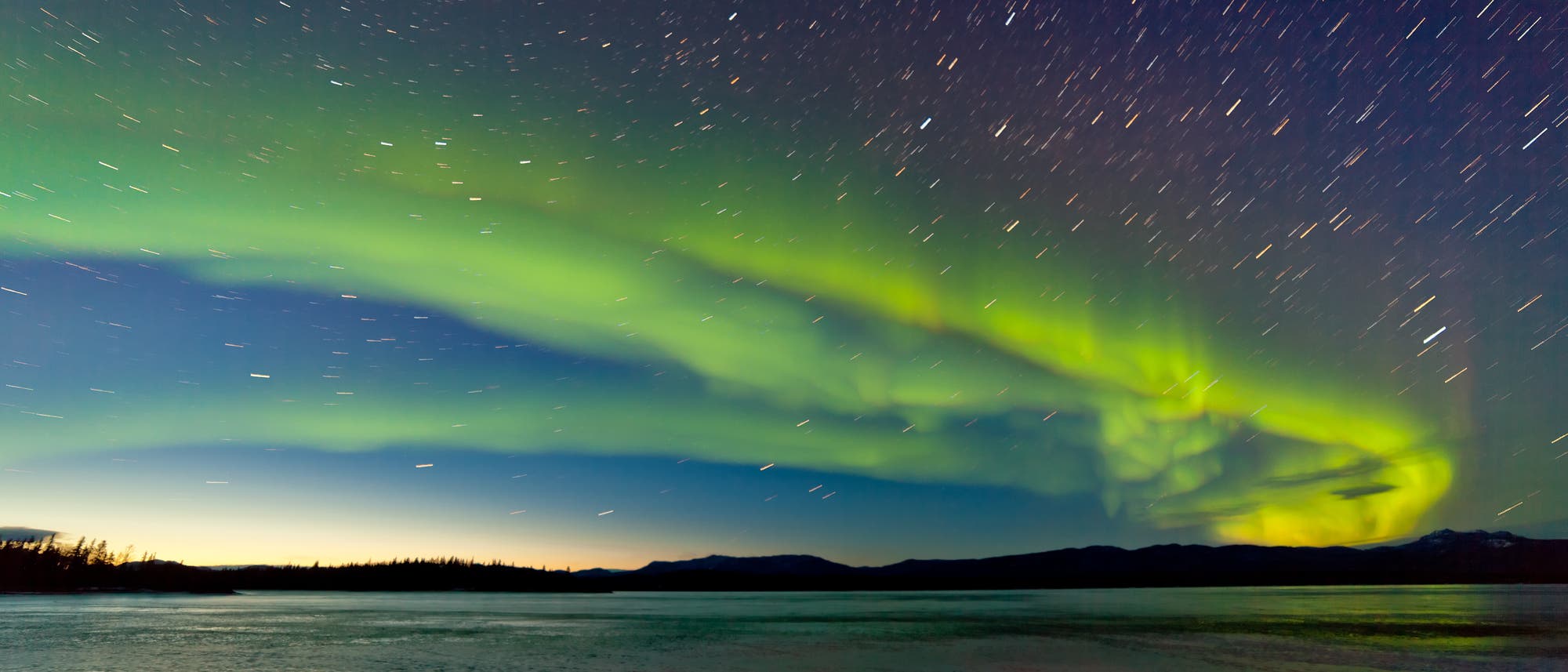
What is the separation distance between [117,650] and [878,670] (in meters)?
42.0

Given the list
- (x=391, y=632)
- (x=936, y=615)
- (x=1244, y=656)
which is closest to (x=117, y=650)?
(x=391, y=632)

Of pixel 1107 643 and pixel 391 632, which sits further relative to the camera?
pixel 391 632

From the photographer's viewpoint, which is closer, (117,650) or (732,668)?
(732,668)

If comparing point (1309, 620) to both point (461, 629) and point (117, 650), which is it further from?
point (117, 650)

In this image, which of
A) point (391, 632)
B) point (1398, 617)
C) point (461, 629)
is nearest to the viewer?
point (391, 632)

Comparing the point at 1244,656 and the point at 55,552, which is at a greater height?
the point at 55,552

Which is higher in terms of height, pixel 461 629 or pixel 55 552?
pixel 55 552

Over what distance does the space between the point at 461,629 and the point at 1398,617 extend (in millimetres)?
89473

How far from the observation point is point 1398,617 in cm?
8612

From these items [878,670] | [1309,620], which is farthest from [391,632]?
[1309,620]

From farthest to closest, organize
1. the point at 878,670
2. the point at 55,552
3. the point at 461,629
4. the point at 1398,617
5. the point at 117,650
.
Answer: the point at 55,552 < the point at 1398,617 < the point at 461,629 < the point at 117,650 < the point at 878,670

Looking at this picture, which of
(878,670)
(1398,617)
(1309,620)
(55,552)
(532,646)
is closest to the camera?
(878,670)

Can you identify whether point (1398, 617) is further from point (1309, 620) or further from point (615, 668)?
point (615, 668)

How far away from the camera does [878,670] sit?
3831cm
